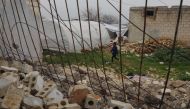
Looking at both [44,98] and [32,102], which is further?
[44,98]

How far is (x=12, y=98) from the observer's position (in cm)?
245

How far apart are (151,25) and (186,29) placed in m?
1.69

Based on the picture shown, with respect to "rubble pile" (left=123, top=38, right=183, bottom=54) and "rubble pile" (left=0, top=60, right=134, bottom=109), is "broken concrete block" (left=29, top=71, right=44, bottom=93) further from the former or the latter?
"rubble pile" (left=123, top=38, right=183, bottom=54)

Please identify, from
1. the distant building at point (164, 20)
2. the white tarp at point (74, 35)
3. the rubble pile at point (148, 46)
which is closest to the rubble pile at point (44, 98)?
the white tarp at point (74, 35)

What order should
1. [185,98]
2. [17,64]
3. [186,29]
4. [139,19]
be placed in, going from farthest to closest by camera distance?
[139,19]
[186,29]
[185,98]
[17,64]

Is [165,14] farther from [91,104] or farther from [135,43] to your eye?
[91,104]

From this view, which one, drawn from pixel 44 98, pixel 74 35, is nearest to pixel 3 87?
pixel 44 98

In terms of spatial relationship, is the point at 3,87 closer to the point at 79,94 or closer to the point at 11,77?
the point at 11,77

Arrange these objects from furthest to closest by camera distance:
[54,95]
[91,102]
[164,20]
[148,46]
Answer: [164,20] < [148,46] < [54,95] < [91,102]

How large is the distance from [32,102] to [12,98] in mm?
138

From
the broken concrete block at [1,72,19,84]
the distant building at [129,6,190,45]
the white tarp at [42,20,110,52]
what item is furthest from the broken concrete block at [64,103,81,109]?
the distant building at [129,6,190,45]

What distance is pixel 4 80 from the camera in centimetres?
273

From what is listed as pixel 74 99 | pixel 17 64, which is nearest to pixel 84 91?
pixel 74 99

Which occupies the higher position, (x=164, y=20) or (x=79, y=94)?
(x=79, y=94)
